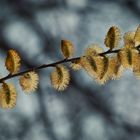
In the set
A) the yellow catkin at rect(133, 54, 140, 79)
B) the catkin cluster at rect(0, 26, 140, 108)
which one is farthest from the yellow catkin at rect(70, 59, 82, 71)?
the yellow catkin at rect(133, 54, 140, 79)

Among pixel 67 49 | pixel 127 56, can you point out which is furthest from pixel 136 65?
pixel 67 49

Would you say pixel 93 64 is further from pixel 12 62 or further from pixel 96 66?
pixel 12 62

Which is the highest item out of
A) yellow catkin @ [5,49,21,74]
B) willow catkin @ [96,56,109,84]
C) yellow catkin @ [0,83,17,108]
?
yellow catkin @ [5,49,21,74]

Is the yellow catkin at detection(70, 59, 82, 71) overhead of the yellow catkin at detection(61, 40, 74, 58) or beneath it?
beneath

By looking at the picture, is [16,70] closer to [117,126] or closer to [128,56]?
[128,56]

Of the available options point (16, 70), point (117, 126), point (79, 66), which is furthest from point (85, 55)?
point (117, 126)

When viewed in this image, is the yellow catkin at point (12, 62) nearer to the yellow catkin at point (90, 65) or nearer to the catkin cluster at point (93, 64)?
the catkin cluster at point (93, 64)

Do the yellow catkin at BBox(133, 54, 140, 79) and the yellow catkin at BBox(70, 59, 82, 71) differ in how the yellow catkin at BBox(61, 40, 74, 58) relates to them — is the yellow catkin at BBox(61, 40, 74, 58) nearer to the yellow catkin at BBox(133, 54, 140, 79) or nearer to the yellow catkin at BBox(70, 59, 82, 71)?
the yellow catkin at BBox(70, 59, 82, 71)

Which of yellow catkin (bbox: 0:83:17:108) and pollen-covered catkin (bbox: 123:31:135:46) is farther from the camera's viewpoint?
pollen-covered catkin (bbox: 123:31:135:46)
